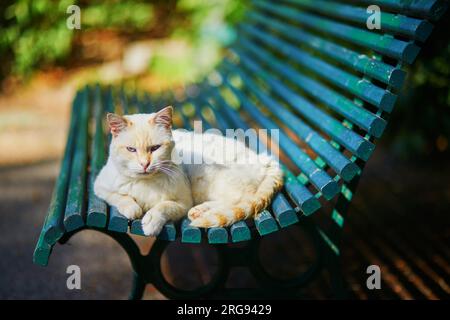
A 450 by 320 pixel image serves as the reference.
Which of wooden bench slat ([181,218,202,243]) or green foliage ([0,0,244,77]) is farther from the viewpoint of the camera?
green foliage ([0,0,244,77])

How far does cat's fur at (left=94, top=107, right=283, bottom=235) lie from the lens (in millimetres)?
2107

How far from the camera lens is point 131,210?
2082 millimetres

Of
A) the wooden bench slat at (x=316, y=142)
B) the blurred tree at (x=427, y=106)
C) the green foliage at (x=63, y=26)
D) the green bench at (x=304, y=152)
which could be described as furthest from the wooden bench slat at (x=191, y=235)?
the green foliage at (x=63, y=26)

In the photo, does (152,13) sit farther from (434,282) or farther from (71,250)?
(434,282)

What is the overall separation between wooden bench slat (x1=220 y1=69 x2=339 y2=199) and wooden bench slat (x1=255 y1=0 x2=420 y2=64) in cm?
61

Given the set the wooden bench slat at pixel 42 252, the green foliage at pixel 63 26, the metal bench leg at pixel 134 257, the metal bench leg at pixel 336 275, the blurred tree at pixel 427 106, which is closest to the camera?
the wooden bench slat at pixel 42 252

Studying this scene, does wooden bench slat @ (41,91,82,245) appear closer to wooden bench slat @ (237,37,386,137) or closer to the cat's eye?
the cat's eye

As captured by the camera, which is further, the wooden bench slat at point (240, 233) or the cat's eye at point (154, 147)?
the cat's eye at point (154, 147)

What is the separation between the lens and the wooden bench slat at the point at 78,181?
2025 millimetres

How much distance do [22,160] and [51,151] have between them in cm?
32

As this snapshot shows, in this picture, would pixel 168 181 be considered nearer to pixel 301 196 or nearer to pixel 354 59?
pixel 301 196

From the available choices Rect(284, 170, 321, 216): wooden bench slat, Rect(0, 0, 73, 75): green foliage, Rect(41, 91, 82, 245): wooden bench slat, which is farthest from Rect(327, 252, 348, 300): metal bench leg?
Rect(0, 0, 73, 75): green foliage

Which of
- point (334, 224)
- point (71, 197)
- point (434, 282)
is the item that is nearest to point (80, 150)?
point (71, 197)

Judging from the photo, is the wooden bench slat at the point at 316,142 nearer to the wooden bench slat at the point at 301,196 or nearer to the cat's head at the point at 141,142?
the wooden bench slat at the point at 301,196
